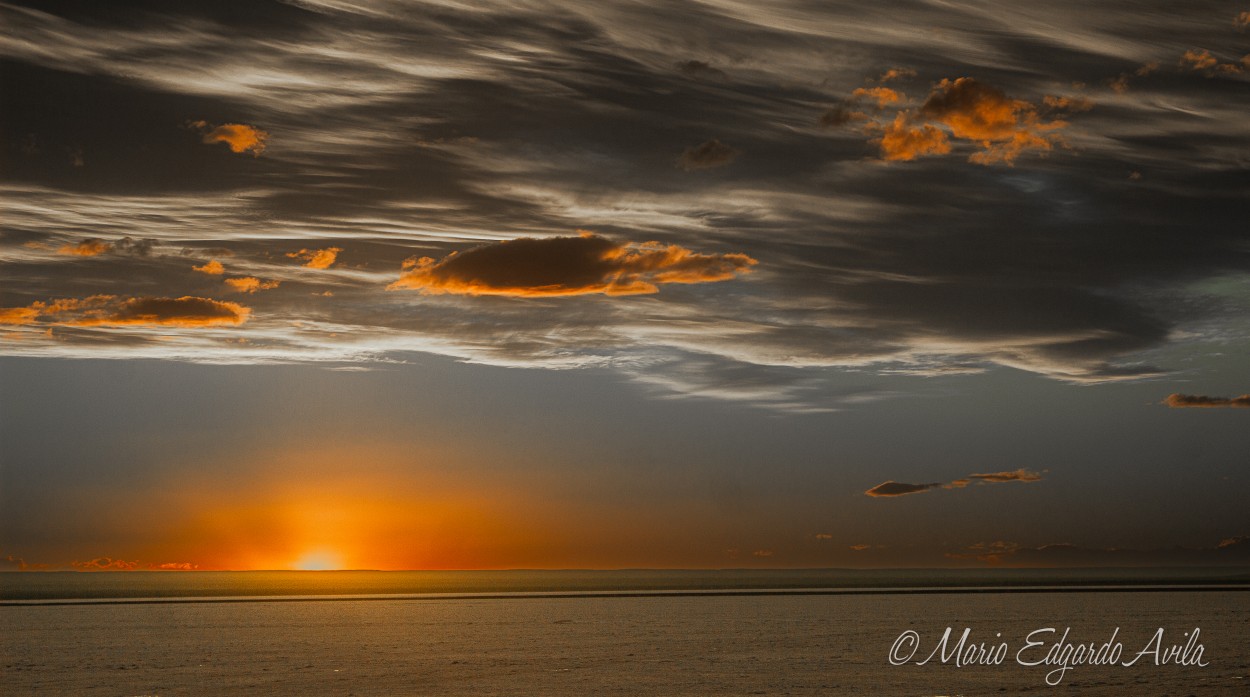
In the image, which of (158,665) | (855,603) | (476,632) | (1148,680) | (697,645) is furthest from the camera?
(855,603)

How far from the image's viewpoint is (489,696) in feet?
149

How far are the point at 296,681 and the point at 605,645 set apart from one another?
2323cm

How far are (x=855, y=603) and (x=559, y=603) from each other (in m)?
36.7

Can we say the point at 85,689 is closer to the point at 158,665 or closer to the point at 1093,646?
the point at 158,665

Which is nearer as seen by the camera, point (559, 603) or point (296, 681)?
point (296, 681)

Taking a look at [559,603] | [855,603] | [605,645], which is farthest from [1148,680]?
[559,603]

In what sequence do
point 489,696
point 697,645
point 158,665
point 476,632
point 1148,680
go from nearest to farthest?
point 489,696 < point 1148,680 < point 158,665 < point 697,645 < point 476,632

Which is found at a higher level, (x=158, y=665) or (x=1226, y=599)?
(x=158, y=665)

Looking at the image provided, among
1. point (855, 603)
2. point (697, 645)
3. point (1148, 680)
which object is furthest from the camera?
point (855, 603)

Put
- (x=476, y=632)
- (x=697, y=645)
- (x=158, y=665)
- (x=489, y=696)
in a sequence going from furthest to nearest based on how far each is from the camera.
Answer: (x=476, y=632) < (x=697, y=645) < (x=158, y=665) < (x=489, y=696)

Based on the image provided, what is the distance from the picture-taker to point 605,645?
6950cm

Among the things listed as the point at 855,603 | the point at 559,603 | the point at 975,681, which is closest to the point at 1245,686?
the point at 975,681

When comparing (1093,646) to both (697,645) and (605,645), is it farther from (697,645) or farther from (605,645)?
(605,645)

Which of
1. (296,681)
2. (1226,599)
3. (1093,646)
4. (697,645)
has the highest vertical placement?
(296,681)
